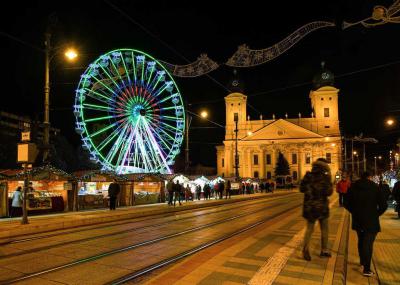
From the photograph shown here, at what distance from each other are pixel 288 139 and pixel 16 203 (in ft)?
303

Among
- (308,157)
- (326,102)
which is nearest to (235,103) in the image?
(326,102)

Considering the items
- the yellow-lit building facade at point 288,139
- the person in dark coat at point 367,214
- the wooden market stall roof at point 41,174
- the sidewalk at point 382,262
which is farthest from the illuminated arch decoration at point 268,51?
the yellow-lit building facade at point 288,139

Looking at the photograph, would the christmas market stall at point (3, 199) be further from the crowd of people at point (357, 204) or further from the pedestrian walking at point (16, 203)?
the crowd of people at point (357, 204)

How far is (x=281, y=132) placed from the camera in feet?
351

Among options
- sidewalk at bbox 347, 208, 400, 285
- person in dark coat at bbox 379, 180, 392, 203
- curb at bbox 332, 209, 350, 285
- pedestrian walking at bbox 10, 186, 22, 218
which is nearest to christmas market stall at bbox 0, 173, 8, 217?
pedestrian walking at bbox 10, 186, 22, 218

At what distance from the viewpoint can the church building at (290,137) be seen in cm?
10388

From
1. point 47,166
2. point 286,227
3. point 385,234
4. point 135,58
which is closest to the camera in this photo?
point 385,234

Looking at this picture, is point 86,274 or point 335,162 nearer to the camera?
point 86,274

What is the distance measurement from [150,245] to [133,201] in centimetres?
1806

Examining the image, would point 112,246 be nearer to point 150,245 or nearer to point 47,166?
point 150,245

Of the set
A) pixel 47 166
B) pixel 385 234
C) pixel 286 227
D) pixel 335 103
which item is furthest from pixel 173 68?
pixel 335 103

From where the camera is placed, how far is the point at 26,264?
828 cm

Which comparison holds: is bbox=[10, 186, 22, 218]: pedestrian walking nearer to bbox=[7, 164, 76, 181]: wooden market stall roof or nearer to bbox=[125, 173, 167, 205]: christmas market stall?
bbox=[7, 164, 76, 181]: wooden market stall roof

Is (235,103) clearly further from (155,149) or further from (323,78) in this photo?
(155,149)
